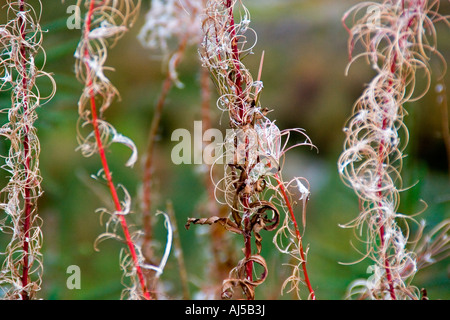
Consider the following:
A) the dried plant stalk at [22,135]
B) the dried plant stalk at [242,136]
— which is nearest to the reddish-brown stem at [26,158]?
the dried plant stalk at [22,135]

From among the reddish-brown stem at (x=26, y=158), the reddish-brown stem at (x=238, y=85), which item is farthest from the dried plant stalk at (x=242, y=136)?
the reddish-brown stem at (x=26, y=158)

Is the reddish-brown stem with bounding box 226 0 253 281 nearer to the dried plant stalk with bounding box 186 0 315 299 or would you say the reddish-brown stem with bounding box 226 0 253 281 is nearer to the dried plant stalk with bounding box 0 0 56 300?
the dried plant stalk with bounding box 186 0 315 299

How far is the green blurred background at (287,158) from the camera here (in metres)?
0.49

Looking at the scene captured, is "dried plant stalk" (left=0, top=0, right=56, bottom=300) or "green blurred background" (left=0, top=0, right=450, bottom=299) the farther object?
"green blurred background" (left=0, top=0, right=450, bottom=299)

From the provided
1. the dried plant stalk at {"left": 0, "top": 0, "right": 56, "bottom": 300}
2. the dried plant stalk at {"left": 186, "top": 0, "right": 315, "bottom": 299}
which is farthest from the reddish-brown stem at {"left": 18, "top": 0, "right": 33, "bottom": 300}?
the dried plant stalk at {"left": 186, "top": 0, "right": 315, "bottom": 299}

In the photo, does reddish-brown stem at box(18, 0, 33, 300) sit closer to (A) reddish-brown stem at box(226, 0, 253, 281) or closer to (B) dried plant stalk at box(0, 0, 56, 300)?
(B) dried plant stalk at box(0, 0, 56, 300)

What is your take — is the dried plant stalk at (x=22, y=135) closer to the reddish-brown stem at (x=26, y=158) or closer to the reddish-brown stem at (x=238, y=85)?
the reddish-brown stem at (x=26, y=158)

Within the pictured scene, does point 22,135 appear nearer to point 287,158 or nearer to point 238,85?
point 238,85

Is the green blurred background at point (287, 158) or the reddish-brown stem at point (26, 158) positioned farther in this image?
the green blurred background at point (287, 158)

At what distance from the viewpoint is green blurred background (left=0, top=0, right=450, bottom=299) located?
49cm

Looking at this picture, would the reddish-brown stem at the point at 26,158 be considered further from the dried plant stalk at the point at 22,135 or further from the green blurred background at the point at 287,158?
the green blurred background at the point at 287,158

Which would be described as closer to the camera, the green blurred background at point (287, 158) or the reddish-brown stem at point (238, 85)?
the reddish-brown stem at point (238, 85)

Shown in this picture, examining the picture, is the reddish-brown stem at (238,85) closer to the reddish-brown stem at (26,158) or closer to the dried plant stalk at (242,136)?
the dried plant stalk at (242,136)

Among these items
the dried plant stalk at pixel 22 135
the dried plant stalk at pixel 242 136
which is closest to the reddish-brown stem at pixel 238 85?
the dried plant stalk at pixel 242 136
